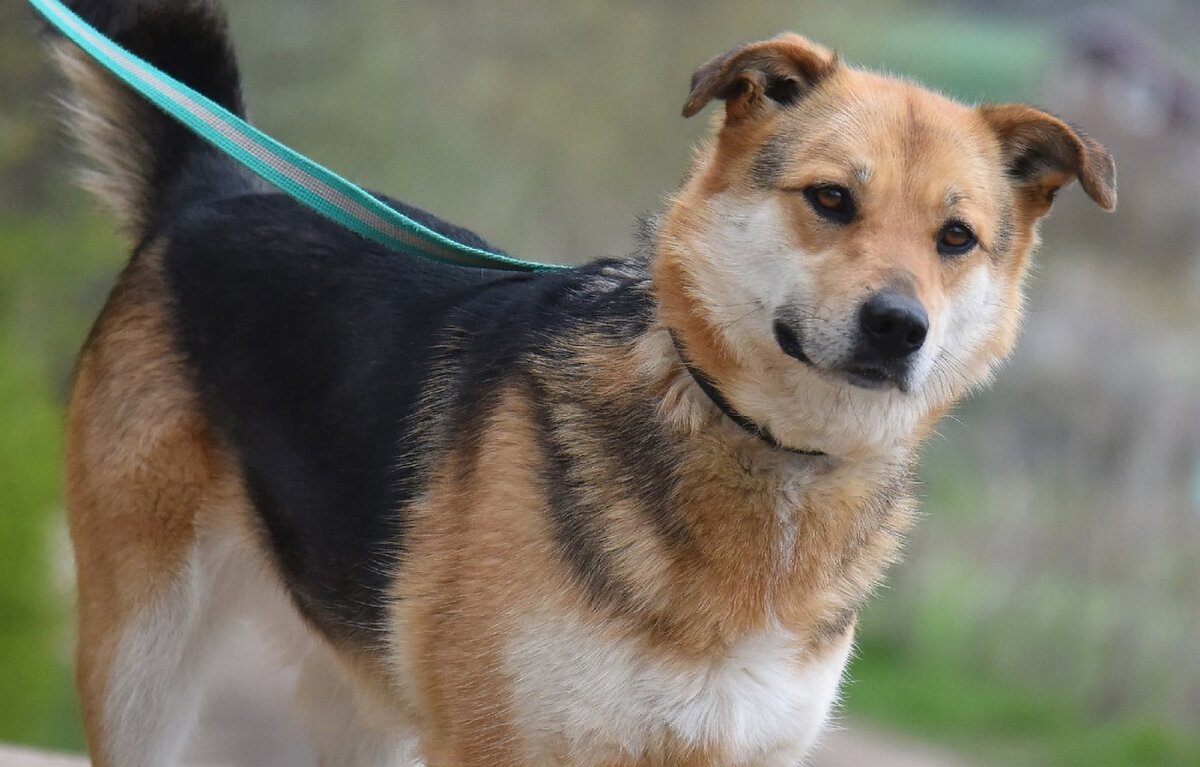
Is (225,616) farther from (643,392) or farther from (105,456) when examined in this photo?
(643,392)

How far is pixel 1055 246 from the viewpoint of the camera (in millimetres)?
12789

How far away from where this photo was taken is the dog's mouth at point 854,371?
276cm

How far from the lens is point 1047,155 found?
3.15 m

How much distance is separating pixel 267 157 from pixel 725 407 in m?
1.37

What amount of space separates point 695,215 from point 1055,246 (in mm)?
10546

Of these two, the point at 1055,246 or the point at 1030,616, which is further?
the point at 1055,246

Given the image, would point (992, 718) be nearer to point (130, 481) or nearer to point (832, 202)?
point (130, 481)

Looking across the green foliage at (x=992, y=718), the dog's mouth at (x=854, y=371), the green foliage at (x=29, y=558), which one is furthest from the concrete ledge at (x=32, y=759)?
the green foliage at (x=992, y=718)

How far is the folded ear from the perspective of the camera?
3.05 meters

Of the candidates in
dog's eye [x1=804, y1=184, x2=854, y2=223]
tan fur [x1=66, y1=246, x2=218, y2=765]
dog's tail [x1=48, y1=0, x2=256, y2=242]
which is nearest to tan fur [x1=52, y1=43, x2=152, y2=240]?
dog's tail [x1=48, y1=0, x2=256, y2=242]

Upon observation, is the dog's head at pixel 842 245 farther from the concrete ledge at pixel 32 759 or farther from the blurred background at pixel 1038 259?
the blurred background at pixel 1038 259

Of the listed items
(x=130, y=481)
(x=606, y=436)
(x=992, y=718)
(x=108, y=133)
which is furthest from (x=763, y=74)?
(x=992, y=718)

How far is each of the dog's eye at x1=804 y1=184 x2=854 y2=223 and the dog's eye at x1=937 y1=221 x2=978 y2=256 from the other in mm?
194

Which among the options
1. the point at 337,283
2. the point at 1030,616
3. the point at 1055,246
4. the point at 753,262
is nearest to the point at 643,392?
the point at 753,262
